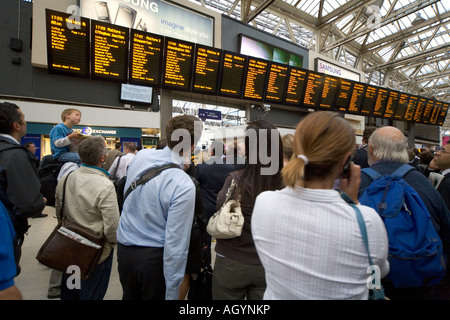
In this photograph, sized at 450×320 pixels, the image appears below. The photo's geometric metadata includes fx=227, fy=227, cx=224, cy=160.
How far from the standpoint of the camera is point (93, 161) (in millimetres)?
1982

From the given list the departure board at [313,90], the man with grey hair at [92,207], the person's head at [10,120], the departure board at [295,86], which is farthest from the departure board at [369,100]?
the person's head at [10,120]

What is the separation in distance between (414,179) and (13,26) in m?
7.53

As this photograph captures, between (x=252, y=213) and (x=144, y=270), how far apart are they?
0.85 metres

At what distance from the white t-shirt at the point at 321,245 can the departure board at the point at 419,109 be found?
12.7m

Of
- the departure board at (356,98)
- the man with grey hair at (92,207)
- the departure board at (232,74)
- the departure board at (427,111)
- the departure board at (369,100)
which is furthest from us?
the departure board at (427,111)

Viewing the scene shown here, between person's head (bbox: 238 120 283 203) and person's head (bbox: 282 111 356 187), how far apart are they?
2.01 ft

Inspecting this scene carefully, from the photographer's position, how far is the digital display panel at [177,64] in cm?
521

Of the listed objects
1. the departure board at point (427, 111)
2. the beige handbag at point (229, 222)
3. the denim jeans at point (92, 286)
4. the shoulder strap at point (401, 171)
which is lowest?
the denim jeans at point (92, 286)

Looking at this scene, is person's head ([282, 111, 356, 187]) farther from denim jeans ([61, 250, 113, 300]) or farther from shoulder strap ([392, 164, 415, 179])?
denim jeans ([61, 250, 113, 300])

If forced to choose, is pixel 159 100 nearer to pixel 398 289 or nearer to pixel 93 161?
pixel 93 161

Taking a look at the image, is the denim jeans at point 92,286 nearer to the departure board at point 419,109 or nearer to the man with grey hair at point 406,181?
the man with grey hair at point 406,181

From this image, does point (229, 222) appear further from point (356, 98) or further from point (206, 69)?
point (356, 98)

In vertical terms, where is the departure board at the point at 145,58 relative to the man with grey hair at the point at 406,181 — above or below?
above

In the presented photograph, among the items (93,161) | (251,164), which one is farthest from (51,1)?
(251,164)
